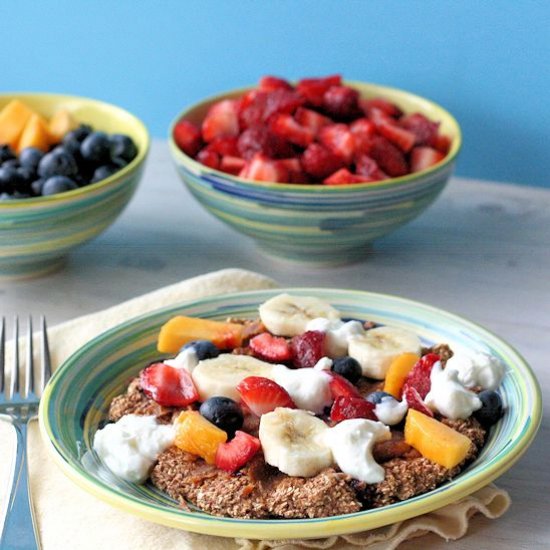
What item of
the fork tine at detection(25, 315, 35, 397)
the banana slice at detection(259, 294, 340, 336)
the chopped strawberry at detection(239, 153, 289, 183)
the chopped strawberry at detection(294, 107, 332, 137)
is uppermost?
the chopped strawberry at detection(294, 107, 332, 137)

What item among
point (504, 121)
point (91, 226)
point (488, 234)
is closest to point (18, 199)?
point (91, 226)

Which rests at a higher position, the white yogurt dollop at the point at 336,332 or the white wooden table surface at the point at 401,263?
the white yogurt dollop at the point at 336,332

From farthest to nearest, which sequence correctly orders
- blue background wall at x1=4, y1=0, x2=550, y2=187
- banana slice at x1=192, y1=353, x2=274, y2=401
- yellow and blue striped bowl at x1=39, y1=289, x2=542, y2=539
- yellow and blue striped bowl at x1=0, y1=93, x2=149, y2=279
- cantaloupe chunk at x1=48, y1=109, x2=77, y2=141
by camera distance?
blue background wall at x1=4, y1=0, x2=550, y2=187, cantaloupe chunk at x1=48, y1=109, x2=77, y2=141, yellow and blue striped bowl at x1=0, y1=93, x2=149, y2=279, banana slice at x1=192, y1=353, x2=274, y2=401, yellow and blue striped bowl at x1=39, y1=289, x2=542, y2=539

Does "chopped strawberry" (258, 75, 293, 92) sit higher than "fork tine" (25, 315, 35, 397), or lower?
higher

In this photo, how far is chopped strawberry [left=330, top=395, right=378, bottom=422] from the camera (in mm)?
1212

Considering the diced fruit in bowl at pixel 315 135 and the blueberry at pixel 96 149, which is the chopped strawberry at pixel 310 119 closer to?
the diced fruit in bowl at pixel 315 135

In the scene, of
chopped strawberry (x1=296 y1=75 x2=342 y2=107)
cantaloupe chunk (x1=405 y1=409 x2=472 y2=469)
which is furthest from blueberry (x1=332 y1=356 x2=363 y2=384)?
chopped strawberry (x1=296 y1=75 x2=342 y2=107)

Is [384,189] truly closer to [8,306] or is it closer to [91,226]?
[91,226]

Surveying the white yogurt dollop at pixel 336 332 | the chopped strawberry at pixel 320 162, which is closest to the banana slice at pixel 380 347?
the white yogurt dollop at pixel 336 332

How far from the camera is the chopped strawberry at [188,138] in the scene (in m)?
1.98

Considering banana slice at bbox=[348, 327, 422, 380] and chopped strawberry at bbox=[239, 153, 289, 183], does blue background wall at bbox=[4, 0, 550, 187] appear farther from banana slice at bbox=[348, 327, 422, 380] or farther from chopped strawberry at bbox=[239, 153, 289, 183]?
banana slice at bbox=[348, 327, 422, 380]

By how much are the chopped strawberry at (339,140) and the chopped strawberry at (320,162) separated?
0.06 ft

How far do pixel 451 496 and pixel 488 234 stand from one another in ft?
3.41

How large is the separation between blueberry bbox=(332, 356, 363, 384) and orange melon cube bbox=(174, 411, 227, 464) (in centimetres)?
19
